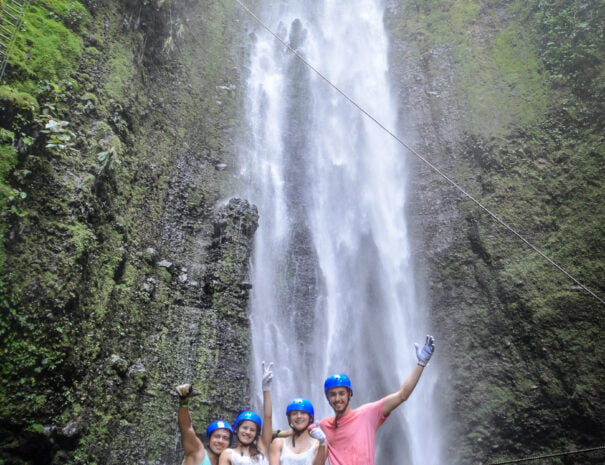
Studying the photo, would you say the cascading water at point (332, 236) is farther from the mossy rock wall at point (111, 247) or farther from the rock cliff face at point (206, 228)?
the mossy rock wall at point (111, 247)

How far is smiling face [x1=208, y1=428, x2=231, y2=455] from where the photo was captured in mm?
4117

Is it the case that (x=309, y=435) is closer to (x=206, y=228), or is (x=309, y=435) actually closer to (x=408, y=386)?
(x=408, y=386)

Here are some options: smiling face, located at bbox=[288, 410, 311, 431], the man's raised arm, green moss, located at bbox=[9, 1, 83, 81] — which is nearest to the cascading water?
green moss, located at bbox=[9, 1, 83, 81]

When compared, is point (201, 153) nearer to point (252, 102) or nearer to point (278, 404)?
point (252, 102)

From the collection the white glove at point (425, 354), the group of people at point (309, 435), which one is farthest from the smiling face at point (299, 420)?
the white glove at point (425, 354)

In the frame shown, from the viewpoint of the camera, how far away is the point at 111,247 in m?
7.86

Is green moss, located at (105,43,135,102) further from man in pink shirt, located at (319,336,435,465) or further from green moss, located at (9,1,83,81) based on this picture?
man in pink shirt, located at (319,336,435,465)

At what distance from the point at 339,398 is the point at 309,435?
456 millimetres

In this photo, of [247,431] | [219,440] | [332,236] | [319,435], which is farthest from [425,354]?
[332,236]

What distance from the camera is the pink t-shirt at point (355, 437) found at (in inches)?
146

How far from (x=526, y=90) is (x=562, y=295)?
21.9 ft

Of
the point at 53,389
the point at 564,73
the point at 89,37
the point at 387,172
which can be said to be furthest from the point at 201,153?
the point at 564,73

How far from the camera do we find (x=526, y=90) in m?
12.9

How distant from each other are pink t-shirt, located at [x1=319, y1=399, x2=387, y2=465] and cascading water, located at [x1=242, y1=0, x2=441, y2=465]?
19.1ft
